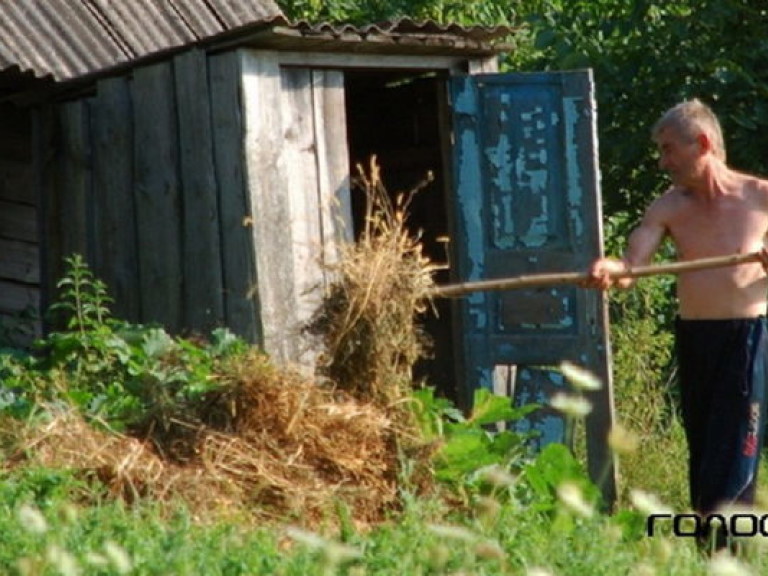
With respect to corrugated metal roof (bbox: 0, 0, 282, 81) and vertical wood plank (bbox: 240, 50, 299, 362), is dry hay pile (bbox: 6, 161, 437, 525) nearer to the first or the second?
vertical wood plank (bbox: 240, 50, 299, 362)

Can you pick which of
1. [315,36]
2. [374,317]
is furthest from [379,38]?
[374,317]

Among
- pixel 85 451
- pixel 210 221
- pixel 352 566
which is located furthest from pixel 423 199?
pixel 352 566

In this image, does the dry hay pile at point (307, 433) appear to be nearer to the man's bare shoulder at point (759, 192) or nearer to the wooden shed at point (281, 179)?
the wooden shed at point (281, 179)

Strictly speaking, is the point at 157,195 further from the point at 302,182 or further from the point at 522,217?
the point at 522,217

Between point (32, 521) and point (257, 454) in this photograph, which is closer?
point (32, 521)

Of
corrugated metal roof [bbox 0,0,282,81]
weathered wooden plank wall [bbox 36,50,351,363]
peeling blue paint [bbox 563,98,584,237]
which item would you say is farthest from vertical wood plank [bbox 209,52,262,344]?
peeling blue paint [bbox 563,98,584,237]

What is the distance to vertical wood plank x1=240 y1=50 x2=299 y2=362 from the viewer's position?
345 inches

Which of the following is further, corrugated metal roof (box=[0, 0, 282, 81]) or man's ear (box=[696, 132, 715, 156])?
corrugated metal roof (box=[0, 0, 282, 81])

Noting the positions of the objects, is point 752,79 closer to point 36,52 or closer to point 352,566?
point 36,52

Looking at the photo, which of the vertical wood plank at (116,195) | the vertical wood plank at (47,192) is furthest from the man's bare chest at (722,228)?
the vertical wood plank at (47,192)

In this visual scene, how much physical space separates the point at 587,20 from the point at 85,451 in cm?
578

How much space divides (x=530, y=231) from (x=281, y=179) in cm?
131

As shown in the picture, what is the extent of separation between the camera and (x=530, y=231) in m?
9.56

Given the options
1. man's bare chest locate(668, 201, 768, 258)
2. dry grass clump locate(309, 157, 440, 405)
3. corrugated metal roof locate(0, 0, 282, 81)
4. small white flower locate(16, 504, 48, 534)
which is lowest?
small white flower locate(16, 504, 48, 534)
